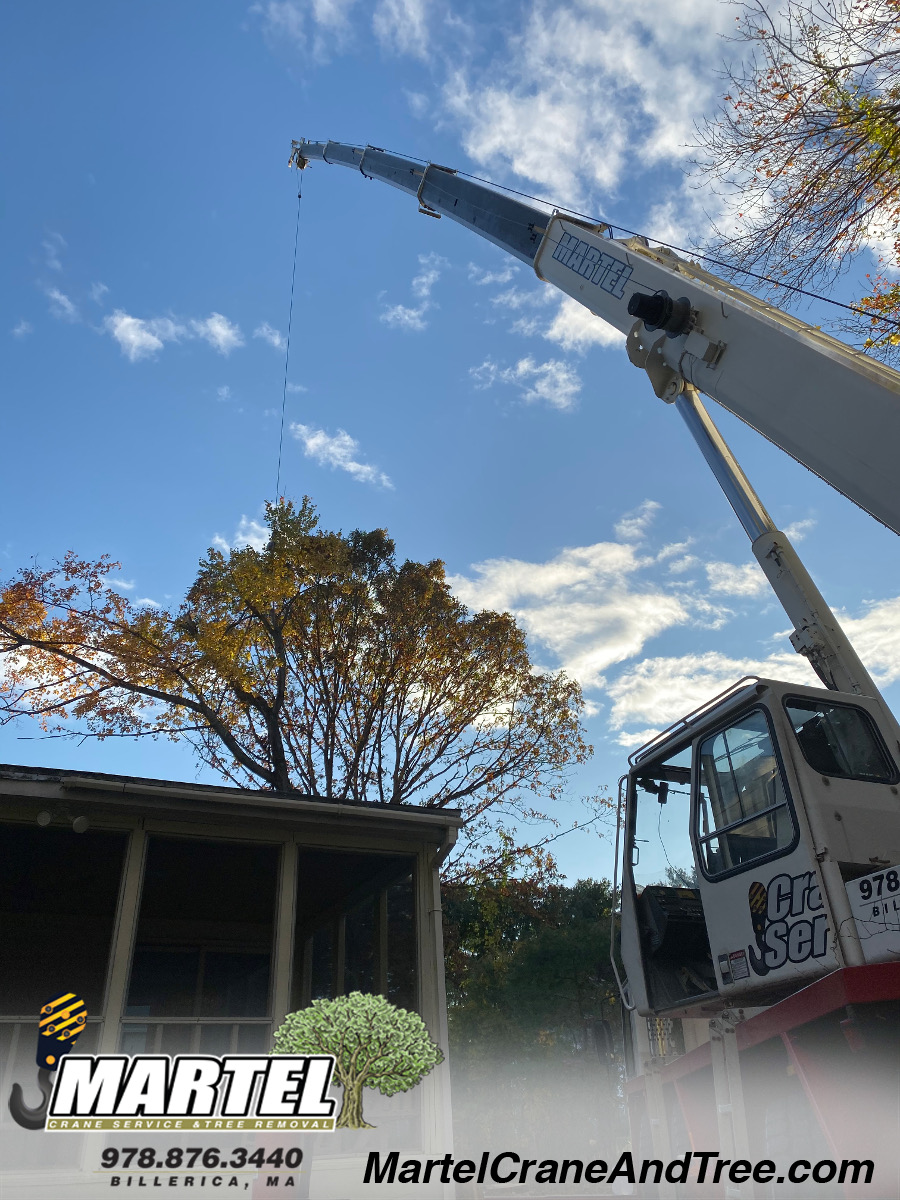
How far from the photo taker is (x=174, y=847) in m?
8.40

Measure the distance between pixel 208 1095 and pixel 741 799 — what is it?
3.88 meters

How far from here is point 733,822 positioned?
5.14 m

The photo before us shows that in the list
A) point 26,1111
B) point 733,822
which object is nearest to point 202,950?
point 26,1111

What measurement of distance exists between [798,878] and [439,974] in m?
3.90

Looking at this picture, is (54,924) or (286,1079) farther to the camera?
(54,924)

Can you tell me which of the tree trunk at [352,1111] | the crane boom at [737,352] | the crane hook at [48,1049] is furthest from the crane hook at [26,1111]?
the crane boom at [737,352]

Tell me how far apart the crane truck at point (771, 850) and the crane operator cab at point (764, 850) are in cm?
1

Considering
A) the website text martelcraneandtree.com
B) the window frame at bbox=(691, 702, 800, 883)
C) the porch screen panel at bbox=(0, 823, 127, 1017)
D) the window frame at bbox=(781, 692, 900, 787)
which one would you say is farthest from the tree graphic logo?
the porch screen panel at bbox=(0, 823, 127, 1017)

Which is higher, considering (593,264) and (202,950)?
(593,264)

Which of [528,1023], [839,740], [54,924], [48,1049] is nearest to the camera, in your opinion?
[839,740]

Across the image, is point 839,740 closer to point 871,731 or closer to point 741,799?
point 871,731

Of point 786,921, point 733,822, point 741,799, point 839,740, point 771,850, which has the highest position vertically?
point 839,740

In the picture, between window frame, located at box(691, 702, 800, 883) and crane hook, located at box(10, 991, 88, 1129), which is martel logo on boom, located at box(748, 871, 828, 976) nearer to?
window frame, located at box(691, 702, 800, 883)

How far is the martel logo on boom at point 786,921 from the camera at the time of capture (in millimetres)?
4289
